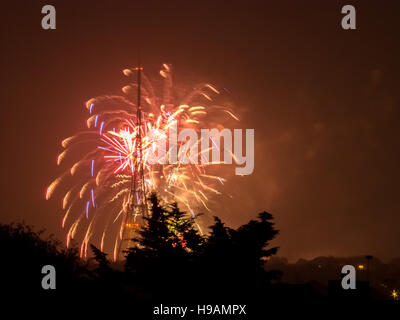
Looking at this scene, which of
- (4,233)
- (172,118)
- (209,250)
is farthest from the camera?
(172,118)

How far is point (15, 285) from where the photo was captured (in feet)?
112

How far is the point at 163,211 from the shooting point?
40.2 m

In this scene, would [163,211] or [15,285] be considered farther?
[163,211]
